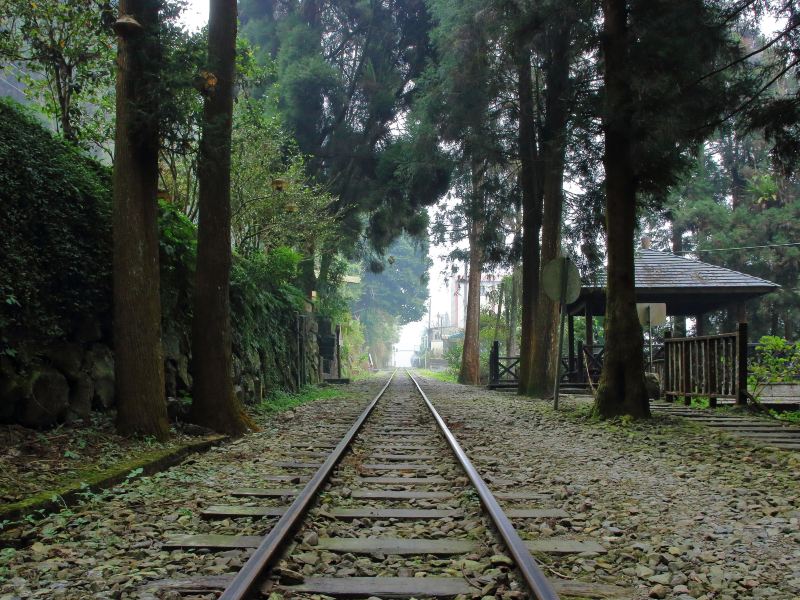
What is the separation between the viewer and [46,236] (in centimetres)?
602

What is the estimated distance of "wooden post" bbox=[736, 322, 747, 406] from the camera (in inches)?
383

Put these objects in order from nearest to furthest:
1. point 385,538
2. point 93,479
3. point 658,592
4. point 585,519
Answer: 1. point 658,592
2. point 385,538
3. point 585,519
4. point 93,479

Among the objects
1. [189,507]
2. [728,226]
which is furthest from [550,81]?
[728,226]

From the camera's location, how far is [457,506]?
4559 mm

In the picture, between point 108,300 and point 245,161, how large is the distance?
7.14 metres

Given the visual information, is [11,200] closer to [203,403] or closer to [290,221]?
[203,403]

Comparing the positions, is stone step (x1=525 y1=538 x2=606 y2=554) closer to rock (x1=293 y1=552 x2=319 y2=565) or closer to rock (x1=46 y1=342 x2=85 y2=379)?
rock (x1=293 y1=552 x2=319 y2=565)

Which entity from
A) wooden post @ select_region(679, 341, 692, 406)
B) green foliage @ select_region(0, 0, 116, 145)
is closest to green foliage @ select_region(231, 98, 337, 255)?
green foliage @ select_region(0, 0, 116, 145)

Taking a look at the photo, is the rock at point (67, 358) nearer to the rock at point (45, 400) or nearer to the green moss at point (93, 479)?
the rock at point (45, 400)

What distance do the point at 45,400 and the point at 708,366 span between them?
32.8ft

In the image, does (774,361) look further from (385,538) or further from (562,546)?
(385,538)

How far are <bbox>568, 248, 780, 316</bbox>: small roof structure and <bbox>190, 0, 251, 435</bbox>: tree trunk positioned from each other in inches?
414

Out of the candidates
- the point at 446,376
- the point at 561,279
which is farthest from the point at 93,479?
the point at 446,376

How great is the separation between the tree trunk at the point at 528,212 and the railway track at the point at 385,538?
10.7 m
